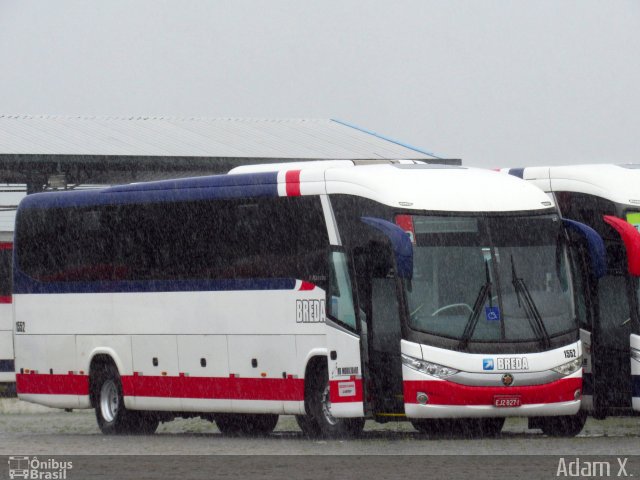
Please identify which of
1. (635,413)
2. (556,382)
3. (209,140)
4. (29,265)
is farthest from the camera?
(209,140)

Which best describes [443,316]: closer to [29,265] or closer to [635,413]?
[635,413]

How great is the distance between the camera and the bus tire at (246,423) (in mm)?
21594

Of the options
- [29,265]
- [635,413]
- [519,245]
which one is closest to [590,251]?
[519,245]

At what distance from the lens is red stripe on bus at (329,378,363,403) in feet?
60.2

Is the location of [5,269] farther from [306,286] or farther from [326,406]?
[326,406]

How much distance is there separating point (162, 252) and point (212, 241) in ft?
3.25

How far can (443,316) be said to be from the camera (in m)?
17.9

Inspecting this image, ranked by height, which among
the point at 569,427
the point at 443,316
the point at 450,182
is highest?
the point at 450,182

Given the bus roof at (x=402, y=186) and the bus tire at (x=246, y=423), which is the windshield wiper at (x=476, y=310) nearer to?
the bus roof at (x=402, y=186)

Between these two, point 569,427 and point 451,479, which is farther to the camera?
point 569,427

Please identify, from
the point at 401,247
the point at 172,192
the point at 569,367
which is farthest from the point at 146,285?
the point at 569,367

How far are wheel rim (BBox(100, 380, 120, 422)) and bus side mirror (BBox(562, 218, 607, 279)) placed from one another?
6.89m

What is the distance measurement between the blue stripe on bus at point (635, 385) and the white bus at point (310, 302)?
0.68 metres

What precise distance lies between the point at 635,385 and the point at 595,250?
1.51 meters
